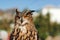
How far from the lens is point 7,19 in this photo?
3.54 meters

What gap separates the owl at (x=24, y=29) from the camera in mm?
3496

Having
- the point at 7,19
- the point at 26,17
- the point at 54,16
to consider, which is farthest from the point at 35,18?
the point at 7,19

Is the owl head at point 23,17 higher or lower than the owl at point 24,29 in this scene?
higher

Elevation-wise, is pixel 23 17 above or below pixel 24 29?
above

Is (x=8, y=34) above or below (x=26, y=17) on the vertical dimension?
below

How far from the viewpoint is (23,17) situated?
3.48 metres

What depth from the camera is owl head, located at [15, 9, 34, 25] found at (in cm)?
343

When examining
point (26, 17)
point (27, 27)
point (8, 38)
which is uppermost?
point (26, 17)

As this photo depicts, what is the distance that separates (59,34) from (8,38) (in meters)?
1.19

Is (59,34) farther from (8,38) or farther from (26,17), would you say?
(8,38)

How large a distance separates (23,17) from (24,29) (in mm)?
299

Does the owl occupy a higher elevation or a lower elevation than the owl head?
lower

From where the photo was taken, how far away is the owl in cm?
350

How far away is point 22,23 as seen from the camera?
11.5 feet
